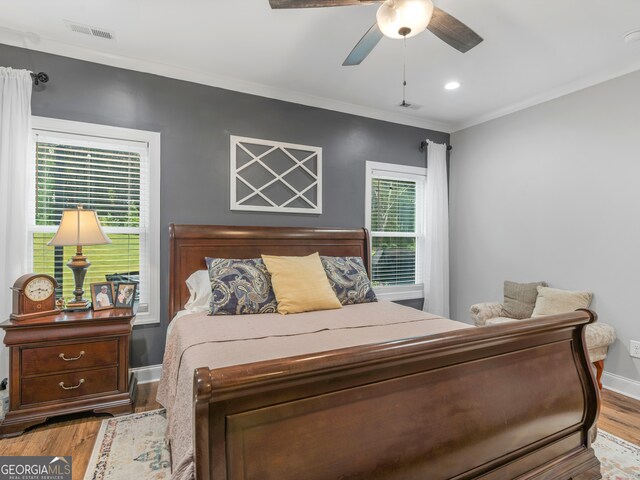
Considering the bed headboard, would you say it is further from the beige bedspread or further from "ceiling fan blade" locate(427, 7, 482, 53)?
"ceiling fan blade" locate(427, 7, 482, 53)

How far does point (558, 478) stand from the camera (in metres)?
1.55

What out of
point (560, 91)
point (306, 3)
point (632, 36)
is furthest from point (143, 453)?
point (560, 91)

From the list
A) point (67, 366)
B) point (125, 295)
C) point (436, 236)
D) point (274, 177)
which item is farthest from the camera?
point (436, 236)

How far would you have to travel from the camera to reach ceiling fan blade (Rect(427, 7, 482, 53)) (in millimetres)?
1794

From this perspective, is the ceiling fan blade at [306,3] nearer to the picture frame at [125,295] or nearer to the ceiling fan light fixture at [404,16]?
the ceiling fan light fixture at [404,16]

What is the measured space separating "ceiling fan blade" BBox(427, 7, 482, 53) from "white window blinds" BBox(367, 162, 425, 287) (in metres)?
2.04

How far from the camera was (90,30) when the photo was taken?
247 cm

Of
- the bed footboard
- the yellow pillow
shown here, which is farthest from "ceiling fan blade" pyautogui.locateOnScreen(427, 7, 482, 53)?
the yellow pillow

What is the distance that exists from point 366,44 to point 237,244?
194 cm

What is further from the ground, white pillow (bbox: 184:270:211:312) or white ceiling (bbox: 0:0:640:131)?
white ceiling (bbox: 0:0:640:131)

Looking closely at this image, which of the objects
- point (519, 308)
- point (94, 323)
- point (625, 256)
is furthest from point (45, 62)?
point (625, 256)

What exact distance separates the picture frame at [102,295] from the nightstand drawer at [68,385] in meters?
0.43

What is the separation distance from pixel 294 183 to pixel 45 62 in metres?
2.20

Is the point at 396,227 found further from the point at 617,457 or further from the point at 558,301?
the point at 617,457
